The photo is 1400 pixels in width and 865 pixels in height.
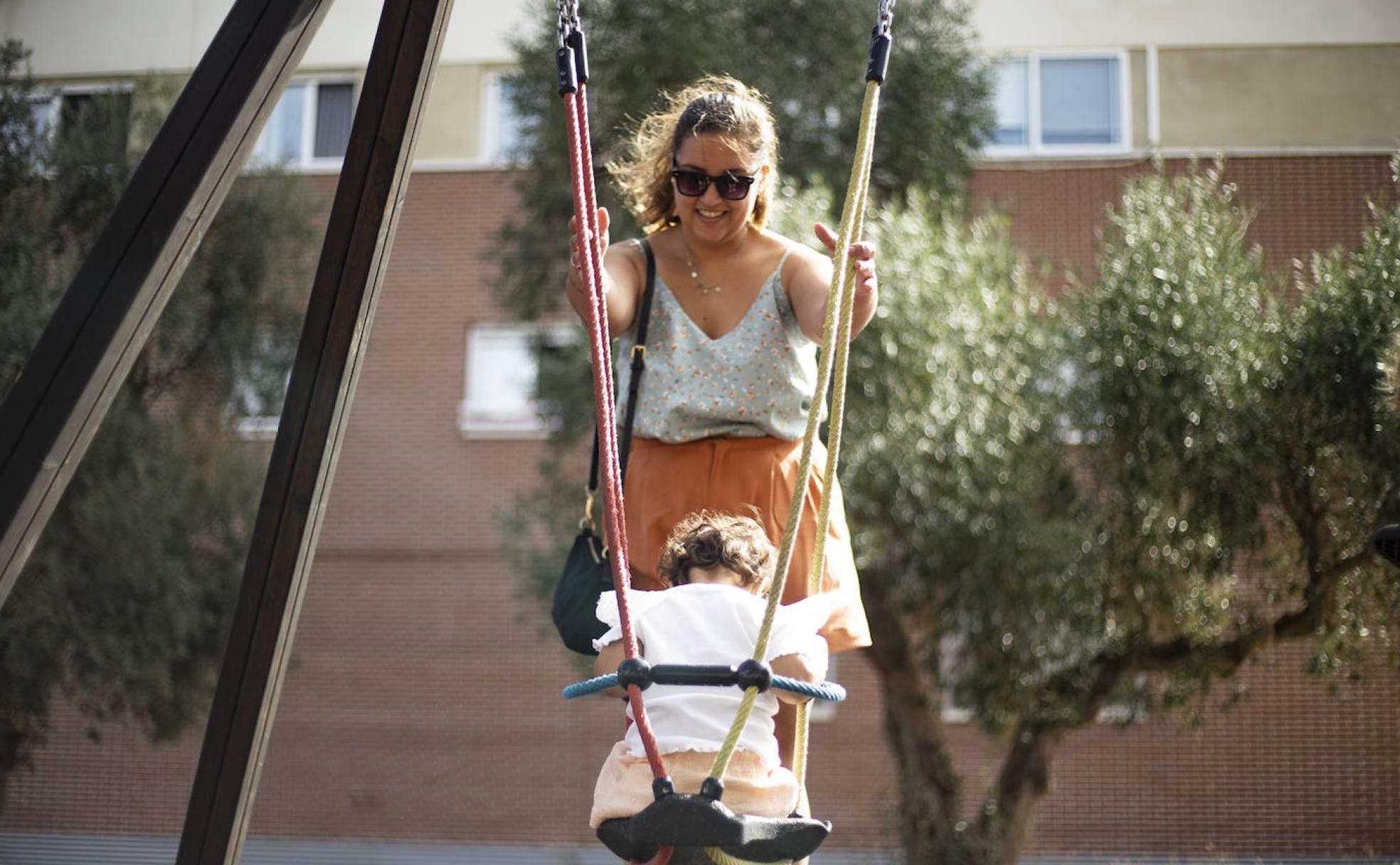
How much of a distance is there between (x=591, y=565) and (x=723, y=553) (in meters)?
0.46

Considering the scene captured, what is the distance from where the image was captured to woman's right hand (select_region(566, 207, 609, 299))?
8.21ft

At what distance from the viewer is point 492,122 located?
14.2 metres

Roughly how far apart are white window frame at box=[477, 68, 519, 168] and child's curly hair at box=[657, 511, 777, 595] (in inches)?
457

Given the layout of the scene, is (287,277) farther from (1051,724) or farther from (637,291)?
(637,291)

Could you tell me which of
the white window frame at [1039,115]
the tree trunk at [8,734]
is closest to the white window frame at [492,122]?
the white window frame at [1039,115]

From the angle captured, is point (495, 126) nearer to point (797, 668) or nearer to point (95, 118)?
point (95, 118)

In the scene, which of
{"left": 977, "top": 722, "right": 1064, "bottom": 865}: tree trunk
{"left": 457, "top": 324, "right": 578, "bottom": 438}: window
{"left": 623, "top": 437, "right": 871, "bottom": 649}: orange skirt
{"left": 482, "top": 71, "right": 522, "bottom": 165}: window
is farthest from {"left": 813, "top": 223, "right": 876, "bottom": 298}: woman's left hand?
{"left": 457, "top": 324, "right": 578, "bottom": 438}: window

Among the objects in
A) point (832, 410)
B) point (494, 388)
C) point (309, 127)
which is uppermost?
point (309, 127)

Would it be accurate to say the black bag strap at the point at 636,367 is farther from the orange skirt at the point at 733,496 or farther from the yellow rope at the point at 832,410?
the yellow rope at the point at 832,410

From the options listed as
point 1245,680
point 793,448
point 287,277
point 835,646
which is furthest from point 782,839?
point 287,277

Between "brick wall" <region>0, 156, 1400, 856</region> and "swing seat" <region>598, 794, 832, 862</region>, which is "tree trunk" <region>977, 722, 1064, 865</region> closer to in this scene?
"brick wall" <region>0, 156, 1400, 856</region>

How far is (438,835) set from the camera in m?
14.1

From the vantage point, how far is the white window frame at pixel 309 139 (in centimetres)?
1350

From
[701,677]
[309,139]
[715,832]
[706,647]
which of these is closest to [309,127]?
[309,139]
